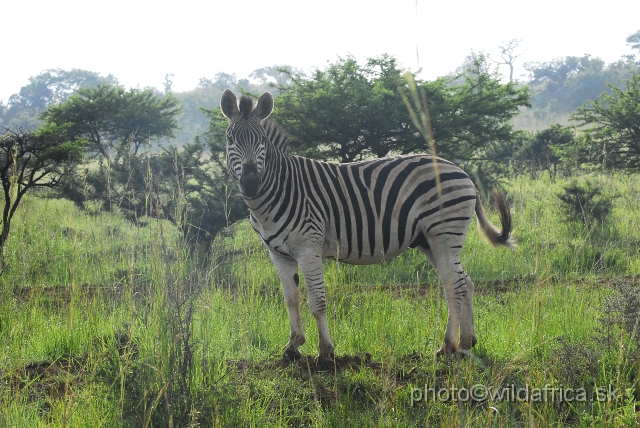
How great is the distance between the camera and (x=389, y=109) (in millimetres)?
9742

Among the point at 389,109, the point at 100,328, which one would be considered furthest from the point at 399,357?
the point at 389,109

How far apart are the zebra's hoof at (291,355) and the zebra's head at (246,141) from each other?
1213 mm

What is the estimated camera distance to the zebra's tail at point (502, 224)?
504cm

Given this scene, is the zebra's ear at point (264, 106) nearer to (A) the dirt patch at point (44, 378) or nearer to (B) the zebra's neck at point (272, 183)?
(B) the zebra's neck at point (272, 183)

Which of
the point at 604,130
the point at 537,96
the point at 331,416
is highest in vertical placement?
the point at 537,96

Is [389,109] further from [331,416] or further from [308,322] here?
[331,416]

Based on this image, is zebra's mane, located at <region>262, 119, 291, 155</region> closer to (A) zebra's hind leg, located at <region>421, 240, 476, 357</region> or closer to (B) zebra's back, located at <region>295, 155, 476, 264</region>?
(B) zebra's back, located at <region>295, 155, 476, 264</region>

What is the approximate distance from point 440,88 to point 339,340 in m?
7.03

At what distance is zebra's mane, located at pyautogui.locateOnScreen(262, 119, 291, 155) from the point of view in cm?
484

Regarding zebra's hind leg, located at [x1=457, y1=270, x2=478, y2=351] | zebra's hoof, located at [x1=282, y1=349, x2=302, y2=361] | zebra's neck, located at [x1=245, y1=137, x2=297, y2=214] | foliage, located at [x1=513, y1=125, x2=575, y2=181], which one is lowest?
zebra's hoof, located at [x1=282, y1=349, x2=302, y2=361]

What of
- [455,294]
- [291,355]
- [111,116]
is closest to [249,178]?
[291,355]

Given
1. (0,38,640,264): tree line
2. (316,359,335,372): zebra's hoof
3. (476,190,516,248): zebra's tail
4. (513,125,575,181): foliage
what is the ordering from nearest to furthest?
(316,359,335,372): zebra's hoof, (476,190,516,248): zebra's tail, (0,38,640,264): tree line, (513,125,575,181): foliage

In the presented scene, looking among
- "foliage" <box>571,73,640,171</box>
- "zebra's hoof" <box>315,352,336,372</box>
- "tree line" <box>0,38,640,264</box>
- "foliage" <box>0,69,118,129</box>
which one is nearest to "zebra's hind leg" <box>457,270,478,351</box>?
"zebra's hoof" <box>315,352,336,372</box>

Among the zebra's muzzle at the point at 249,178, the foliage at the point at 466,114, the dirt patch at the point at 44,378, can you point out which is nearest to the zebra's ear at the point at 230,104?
the zebra's muzzle at the point at 249,178
